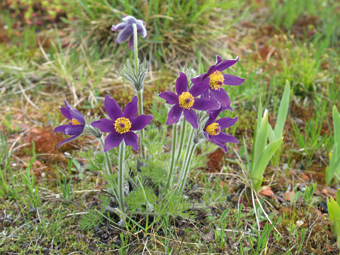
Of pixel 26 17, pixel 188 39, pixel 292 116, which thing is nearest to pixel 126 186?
pixel 292 116

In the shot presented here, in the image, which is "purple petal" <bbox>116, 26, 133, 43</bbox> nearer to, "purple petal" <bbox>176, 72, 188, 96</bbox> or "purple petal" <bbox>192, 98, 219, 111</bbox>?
"purple petal" <bbox>176, 72, 188, 96</bbox>

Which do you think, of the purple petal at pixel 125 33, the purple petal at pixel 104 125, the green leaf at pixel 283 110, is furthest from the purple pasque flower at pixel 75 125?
the green leaf at pixel 283 110

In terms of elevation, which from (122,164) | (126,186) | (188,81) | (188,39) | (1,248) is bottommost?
(1,248)

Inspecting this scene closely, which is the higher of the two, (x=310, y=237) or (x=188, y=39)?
(x=188, y=39)

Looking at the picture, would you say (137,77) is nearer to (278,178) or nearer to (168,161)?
(168,161)

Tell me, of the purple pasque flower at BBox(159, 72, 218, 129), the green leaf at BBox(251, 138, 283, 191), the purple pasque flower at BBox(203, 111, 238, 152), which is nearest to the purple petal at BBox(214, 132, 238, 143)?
the purple pasque flower at BBox(203, 111, 238, 152)
